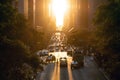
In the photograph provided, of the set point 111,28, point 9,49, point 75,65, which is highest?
point 111,28

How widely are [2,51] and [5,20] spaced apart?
1.90m

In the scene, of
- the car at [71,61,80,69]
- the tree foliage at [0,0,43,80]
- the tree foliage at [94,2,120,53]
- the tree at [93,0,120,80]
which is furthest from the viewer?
the car at [71,61,80,69]

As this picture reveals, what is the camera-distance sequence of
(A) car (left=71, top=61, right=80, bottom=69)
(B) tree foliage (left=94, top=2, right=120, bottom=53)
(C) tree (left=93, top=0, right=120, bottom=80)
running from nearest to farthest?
1. (C) tree (left=93, top=0, right=120, bottom=80)
2. (B) tree foliage (left=94, top=2, right=120, bottom=53)
3. (A) car (left=71, top=61, right=80, bottom=69)

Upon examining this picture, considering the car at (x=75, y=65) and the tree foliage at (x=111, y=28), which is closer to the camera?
the tree foliage at (x=111, y=28)

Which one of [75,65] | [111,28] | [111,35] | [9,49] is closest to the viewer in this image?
[9,49]

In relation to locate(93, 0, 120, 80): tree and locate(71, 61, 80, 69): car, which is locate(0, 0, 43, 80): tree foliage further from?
locate(71, 61, 80, 69): car

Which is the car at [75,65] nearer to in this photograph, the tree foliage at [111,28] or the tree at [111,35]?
the tree at [111,35]

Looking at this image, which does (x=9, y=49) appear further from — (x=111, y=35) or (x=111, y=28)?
(x=111, y=28)

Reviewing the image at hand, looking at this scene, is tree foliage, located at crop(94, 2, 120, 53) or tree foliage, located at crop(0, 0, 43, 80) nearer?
tree foliage, located at crop(0, 0, 43, 80)

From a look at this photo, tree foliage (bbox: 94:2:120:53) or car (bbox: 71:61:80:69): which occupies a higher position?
tree foliage (bbox: 94:2:120:53)

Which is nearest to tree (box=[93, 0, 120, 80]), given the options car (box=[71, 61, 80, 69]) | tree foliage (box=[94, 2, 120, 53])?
tree foliage (box=[94, 2, 120, 53])

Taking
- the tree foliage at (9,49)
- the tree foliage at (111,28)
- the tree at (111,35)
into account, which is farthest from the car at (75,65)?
the tree foliage at (9,49)

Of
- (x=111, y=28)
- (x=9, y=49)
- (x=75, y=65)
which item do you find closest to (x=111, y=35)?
(x=111, y=28)

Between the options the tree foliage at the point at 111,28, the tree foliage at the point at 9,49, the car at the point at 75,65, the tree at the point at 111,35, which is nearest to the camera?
the tree foliage at the point at 9,49
